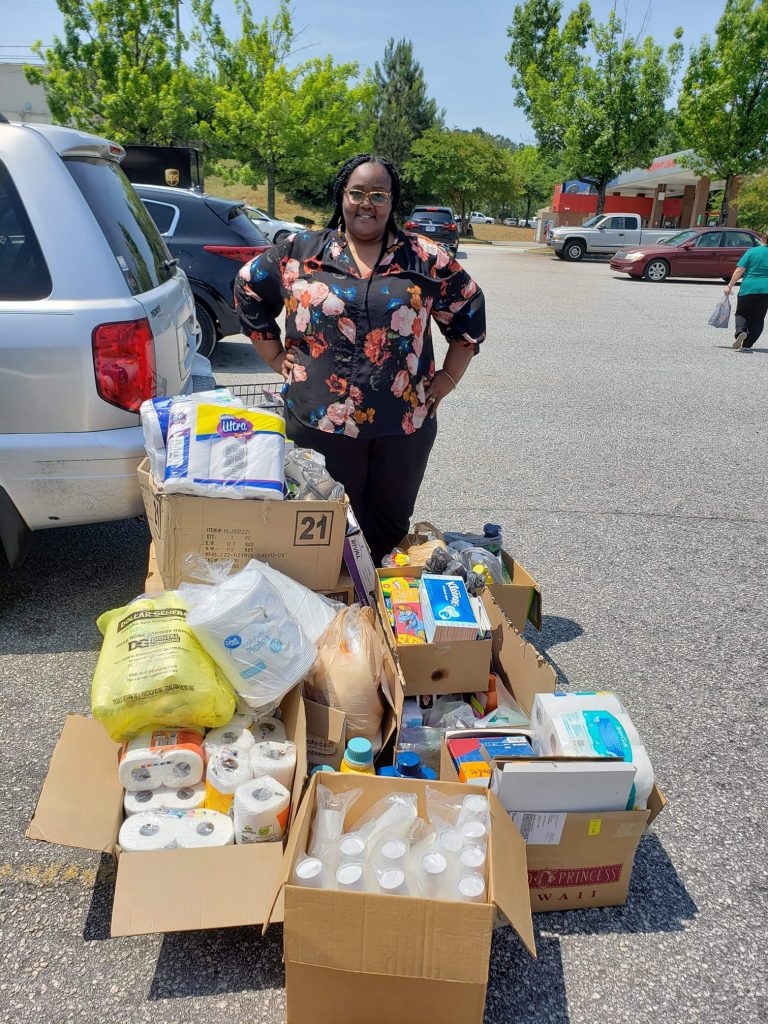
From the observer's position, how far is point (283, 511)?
9.21 feet

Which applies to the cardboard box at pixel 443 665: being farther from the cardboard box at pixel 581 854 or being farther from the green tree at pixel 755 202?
the green tree at pixel 755 202

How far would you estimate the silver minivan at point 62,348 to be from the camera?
287cm

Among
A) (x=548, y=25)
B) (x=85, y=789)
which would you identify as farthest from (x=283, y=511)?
(x=548, y=25)

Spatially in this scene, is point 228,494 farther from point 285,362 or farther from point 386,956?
point 386,956

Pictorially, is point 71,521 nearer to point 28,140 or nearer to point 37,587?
point 37,587

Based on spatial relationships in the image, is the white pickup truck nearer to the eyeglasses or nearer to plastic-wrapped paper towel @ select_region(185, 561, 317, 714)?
the eyeglasses

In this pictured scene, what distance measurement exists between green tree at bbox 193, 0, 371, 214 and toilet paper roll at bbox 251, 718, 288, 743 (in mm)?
28023

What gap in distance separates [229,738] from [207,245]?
6.54 m

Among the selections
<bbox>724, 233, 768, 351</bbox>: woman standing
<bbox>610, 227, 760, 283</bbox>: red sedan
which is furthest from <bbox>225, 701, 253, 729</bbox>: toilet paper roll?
<bbox>610, 227, 760, 283</bbox>: red sedan

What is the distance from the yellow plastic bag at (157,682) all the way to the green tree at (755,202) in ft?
118

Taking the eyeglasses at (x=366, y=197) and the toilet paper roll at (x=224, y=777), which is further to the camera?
the eyeglasses at (x=366, y=197)

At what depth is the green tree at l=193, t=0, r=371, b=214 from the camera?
26906mm

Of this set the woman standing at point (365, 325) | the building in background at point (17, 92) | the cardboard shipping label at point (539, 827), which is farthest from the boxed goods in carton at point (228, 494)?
the building in background at point (17, 92)

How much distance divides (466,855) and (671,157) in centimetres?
4479
